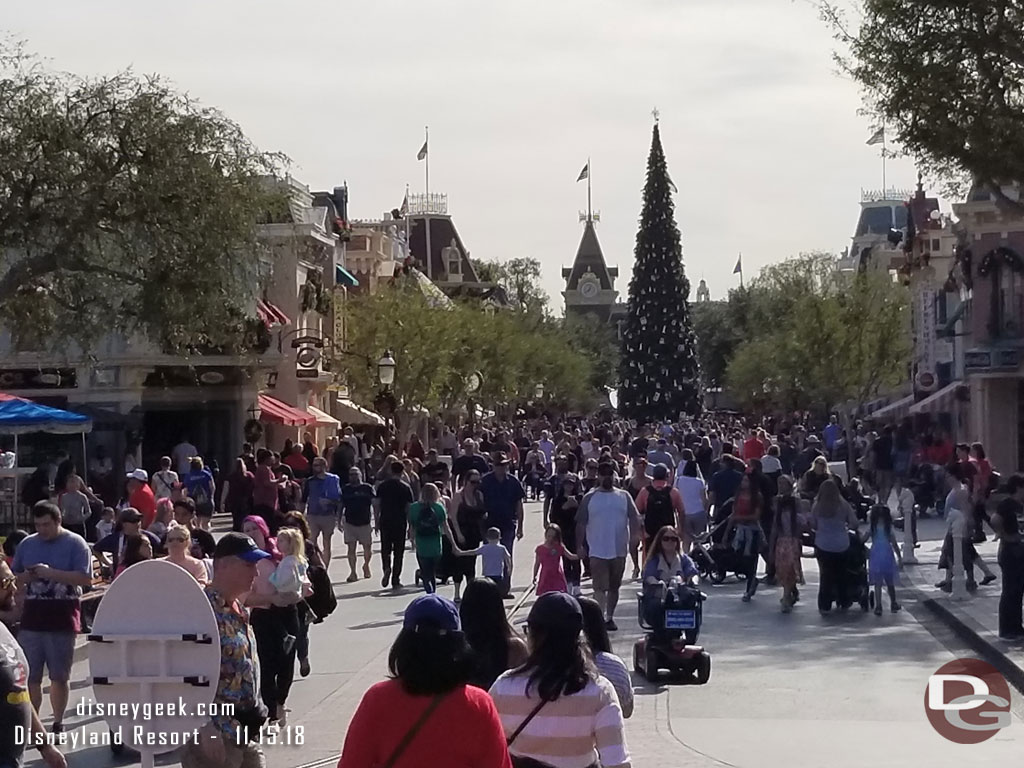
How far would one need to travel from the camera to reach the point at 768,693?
13578 mm

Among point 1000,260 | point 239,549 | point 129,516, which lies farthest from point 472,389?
point 239,549

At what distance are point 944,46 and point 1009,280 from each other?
2351cm

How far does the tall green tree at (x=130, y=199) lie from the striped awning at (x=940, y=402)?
3110 centimetres

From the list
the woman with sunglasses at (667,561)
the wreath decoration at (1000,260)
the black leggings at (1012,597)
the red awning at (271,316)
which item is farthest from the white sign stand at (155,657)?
the wreath decoration at (1000,260)

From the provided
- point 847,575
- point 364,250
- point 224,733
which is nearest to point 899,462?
point 847,575

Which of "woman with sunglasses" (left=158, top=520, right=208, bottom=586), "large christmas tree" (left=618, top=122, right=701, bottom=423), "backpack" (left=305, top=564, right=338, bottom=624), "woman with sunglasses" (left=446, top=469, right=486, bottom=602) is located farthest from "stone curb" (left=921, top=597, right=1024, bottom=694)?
"large christmas tree" (left=618, top=122, right=701, bottom=423)

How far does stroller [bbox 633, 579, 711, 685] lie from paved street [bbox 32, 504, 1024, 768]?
205mm

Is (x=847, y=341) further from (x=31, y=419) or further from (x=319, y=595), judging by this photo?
(x=319, y=595)

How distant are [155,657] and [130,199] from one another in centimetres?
1485

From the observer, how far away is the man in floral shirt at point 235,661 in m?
7.46

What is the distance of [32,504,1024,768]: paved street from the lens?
1110 centimetres

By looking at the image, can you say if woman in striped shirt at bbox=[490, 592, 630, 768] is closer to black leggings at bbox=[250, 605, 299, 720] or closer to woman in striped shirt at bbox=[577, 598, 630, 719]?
woman in striped shirt at bbox=[577, 598, 630, 719]

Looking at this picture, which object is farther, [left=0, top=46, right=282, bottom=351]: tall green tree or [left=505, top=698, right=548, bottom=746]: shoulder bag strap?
[left=0, top=46, right=282, bottom=351]: tall green tree

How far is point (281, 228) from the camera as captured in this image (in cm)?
4594
